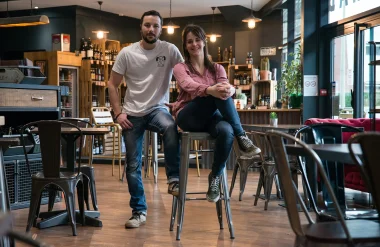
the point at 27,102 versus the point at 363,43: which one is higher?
the point at 363,43

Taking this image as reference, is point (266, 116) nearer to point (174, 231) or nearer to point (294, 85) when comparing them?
Result: point (294, 85)

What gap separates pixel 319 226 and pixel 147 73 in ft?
8.39

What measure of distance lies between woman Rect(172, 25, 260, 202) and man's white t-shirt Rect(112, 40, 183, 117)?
0.33 metres

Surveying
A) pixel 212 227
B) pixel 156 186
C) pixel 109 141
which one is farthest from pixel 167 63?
pixel 109 141

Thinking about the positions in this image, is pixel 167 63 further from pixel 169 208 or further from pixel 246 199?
pixel 246 199

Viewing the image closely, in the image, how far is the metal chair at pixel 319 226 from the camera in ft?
6.47

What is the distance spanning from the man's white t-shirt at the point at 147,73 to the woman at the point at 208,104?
33cm

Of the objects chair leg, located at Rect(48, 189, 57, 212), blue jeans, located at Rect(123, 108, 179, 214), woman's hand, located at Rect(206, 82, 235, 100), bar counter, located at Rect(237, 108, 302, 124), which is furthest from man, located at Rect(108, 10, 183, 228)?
bar counter, located at Rect(237, 108, 302, 124)

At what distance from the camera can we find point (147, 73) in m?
4.52

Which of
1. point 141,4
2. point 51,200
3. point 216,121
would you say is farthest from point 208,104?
point 141,4

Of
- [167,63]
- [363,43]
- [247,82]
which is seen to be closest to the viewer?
[167,63]

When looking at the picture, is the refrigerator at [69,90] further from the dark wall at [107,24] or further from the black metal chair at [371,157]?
the black metal chair at [371,157]

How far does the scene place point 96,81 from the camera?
512 inches

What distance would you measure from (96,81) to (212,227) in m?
8.69
